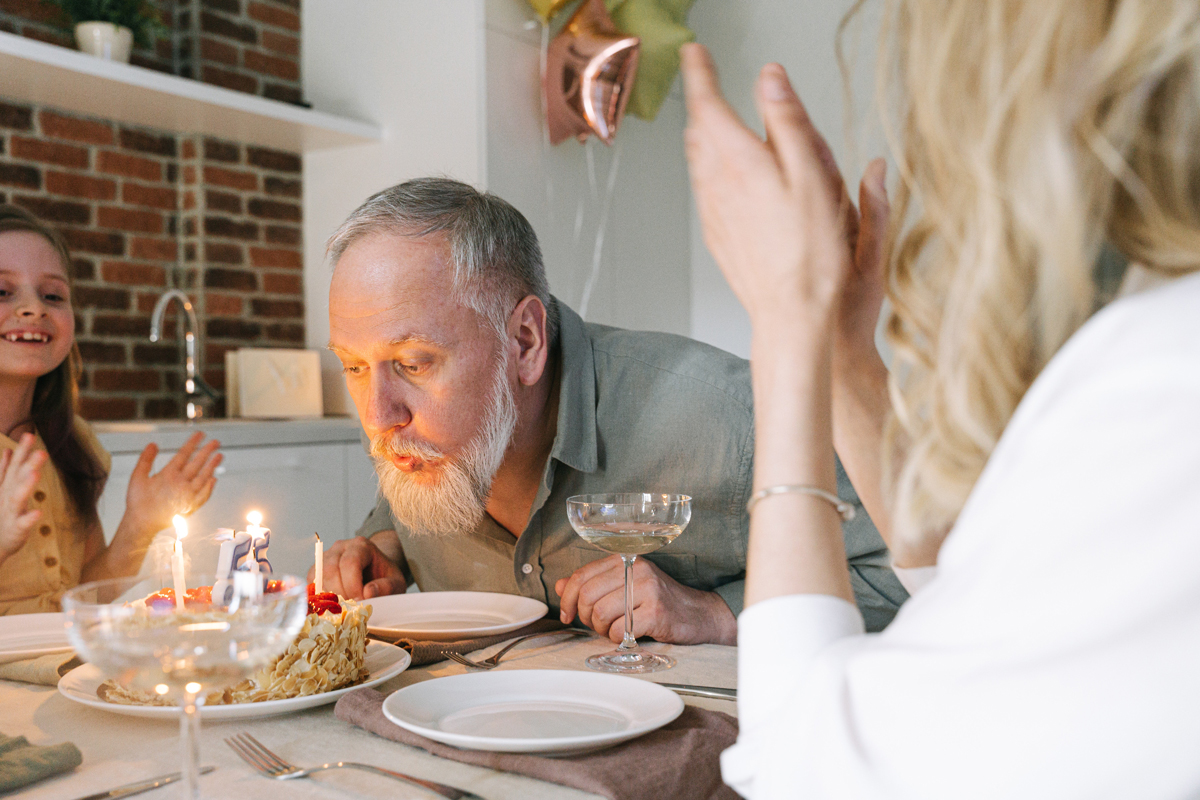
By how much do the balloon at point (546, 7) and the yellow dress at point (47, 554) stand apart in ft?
6.12

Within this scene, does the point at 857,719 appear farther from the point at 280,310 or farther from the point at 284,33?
the point at 284,33

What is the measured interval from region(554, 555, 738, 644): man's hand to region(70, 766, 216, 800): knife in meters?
0.53

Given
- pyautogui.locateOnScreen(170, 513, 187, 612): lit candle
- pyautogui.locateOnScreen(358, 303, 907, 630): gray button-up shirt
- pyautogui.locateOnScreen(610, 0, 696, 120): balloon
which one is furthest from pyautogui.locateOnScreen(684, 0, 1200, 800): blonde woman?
pyautogui.locateOnScreen(610, 0, 696, 120): balloon

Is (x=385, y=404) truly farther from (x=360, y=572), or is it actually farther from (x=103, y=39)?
(x=103, y=39)

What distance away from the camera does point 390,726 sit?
32.0 inches

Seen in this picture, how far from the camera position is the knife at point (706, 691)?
3.03ft

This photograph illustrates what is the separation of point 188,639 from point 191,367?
264 cm

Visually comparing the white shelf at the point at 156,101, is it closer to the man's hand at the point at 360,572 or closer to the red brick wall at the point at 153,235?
the red brick wall at the point at 153,235

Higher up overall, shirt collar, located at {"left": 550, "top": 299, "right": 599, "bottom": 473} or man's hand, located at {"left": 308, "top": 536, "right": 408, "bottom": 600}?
shirt collar, located at {"left": 550, "top": 299, "right": 599, "bottom": 473}

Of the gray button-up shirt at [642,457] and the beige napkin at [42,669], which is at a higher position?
the gray button-up shirt at [642,457]

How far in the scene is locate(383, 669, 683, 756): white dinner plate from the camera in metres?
0.75

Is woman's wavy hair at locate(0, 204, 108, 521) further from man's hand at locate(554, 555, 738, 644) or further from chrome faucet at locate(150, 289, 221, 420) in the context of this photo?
man's hand at locate(554, 555, 738, 644)

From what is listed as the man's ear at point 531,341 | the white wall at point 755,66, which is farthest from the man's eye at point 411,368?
the white wall at point 755,66

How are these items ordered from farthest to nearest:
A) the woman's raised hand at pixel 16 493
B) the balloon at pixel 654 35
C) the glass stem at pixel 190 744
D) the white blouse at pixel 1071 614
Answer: the balloon at pixel 654 35 < the woman's raised hand at pixel 16 493 < the glass stem at pixel 190 744 < the white blouse at pixel 1071 614
